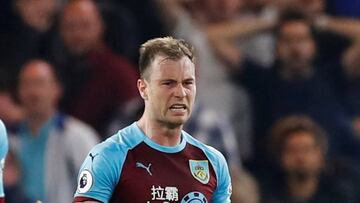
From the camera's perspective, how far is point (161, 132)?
448 centimetres

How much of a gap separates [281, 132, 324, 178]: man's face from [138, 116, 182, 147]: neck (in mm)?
3991

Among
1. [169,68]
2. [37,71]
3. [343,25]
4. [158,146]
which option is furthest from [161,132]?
[343,25]

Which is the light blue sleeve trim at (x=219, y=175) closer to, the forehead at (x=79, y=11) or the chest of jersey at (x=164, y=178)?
the chest of jersey at (x=164, y=178)

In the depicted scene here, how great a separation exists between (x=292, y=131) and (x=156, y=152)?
4.17 metres

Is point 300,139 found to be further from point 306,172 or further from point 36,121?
point 36,121

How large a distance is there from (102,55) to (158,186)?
4121mm

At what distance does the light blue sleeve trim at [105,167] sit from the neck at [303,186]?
400 centimetres

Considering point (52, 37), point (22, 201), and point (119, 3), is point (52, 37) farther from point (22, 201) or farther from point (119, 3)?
point (22, 201)

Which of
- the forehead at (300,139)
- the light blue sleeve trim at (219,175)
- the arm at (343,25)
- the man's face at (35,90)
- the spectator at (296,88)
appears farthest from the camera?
the arm at (343,25)

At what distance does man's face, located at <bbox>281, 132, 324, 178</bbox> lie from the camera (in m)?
8.39

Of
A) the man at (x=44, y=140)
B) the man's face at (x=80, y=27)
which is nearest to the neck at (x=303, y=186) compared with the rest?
the man at (x=44, y=140)

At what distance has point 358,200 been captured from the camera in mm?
8438

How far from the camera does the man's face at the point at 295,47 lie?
869cm

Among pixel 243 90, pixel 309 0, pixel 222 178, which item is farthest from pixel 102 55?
pixel 222 178
